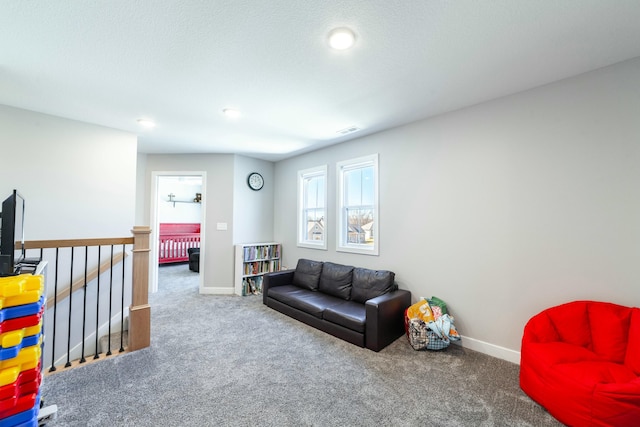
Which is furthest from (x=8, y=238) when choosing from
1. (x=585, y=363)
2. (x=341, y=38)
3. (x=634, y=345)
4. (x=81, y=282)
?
(x=634, y=345)

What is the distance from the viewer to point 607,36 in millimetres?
1774

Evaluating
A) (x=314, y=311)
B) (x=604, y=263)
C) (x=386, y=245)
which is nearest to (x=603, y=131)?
(x=604, y=263)

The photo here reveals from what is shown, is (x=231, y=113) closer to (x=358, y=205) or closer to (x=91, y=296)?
(x=358, y=205)

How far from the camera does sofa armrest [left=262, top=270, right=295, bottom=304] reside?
13.4 feet

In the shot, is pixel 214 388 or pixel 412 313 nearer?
pixel 214 388

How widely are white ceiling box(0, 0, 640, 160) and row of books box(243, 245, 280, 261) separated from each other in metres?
2.48

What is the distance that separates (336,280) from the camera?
147 inches

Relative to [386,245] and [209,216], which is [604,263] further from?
[209,216]

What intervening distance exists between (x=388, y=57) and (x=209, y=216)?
4.04m

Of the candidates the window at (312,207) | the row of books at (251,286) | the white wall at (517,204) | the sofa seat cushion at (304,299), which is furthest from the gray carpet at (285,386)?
the window at (312,207)

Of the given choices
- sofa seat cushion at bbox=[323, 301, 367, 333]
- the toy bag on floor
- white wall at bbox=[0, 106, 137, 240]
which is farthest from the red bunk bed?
the toy bag on floor

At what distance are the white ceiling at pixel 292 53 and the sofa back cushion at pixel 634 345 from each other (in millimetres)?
1930

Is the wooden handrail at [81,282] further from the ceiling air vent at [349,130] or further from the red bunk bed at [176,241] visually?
the red bunk bed at [176,241]

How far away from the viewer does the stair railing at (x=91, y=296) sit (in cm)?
263
